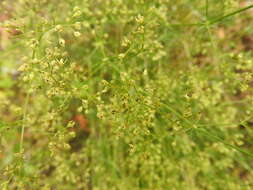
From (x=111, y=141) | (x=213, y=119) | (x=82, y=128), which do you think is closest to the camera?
(x=213, y=119)

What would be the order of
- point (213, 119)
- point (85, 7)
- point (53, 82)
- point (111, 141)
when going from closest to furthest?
point (53, 82)
point (85, 7)
point (213, 119)
point (111, 141)

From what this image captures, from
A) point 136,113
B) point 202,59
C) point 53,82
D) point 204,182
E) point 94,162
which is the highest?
point 202,59

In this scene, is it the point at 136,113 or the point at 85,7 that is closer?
the point at 136,113

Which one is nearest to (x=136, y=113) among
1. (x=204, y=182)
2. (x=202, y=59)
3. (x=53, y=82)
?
(x=53, y=82)

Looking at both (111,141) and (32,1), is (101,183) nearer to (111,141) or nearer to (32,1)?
(111,141)

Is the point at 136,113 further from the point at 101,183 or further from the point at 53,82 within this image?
the point at 101,183

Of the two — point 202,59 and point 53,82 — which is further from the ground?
point 202,59

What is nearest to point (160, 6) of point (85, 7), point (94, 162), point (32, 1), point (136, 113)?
point (85, 7)
